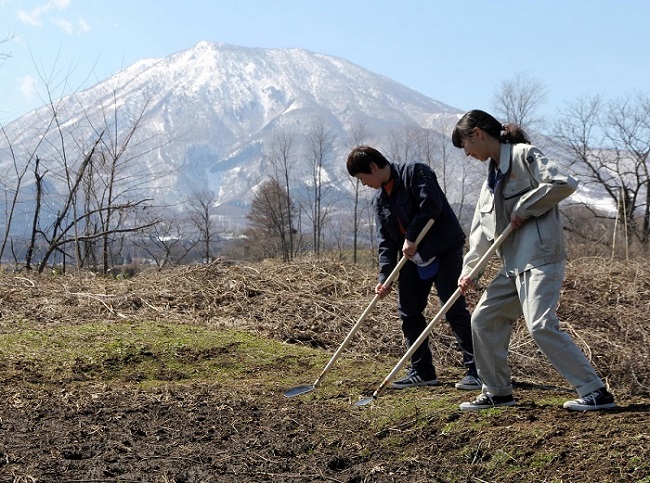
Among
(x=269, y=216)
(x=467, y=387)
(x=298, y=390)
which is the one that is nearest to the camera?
(x=467, y=387)

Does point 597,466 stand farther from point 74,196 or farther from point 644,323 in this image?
point 74,196

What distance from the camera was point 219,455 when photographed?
4.42 m

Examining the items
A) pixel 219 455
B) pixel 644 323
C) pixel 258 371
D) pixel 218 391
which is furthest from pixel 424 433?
pixel 644 323

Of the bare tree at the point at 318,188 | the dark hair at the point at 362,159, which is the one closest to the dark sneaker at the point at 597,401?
the dark hair at the point at 362,159

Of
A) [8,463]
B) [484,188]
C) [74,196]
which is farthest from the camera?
[74,196]

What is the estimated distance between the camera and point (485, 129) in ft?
15.5

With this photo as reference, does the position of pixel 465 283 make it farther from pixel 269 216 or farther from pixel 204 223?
pixel 204 223

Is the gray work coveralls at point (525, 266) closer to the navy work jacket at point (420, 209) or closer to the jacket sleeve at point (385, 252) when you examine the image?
the navy work jacket at point (420, 209)

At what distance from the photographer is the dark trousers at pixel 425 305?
18.9 ft

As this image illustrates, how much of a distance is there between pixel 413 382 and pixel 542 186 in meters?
2.18

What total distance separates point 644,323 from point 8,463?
30.3 feet

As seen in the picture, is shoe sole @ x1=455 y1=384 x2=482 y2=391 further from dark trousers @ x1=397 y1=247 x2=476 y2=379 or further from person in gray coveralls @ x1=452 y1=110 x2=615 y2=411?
person in gray coveralls @ x1=452 y1=110 x2=615 y2=411

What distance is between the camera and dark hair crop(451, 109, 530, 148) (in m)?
4.71

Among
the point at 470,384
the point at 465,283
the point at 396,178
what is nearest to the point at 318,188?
the point at 396,178
